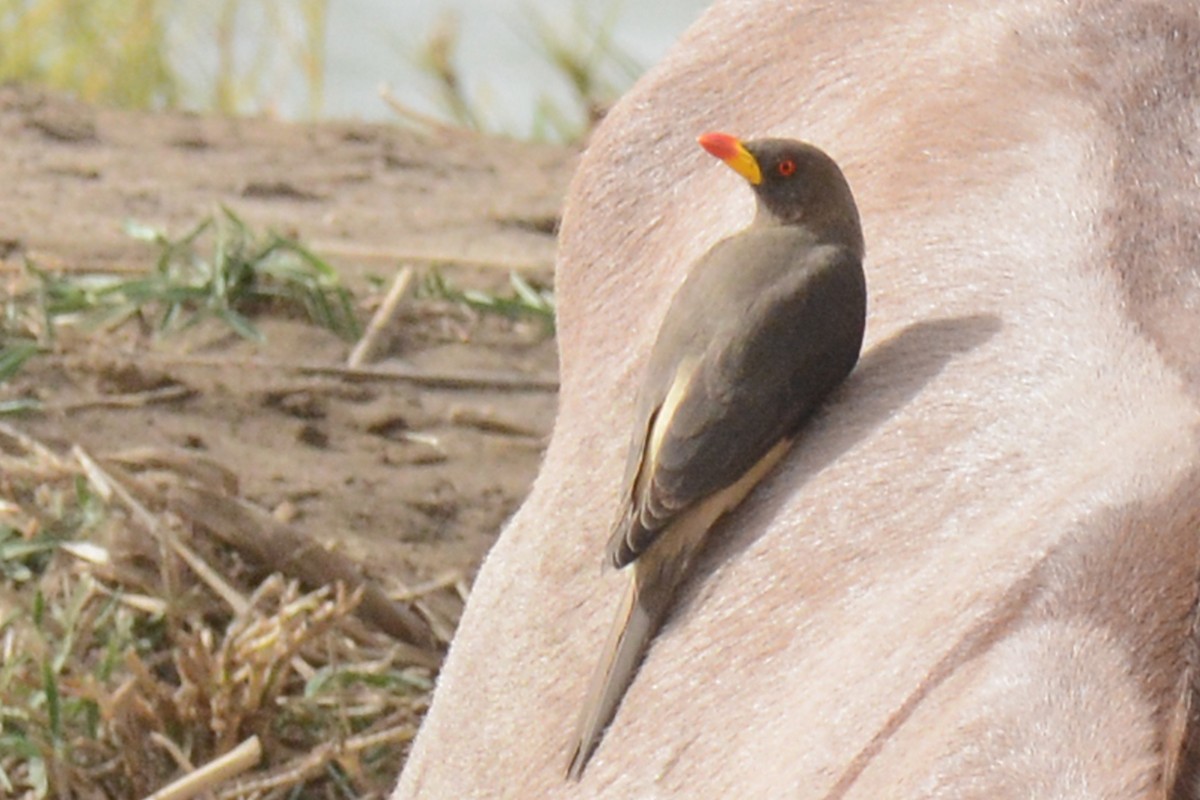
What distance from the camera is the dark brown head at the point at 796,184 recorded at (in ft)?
5.75

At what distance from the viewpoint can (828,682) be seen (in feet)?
4.86

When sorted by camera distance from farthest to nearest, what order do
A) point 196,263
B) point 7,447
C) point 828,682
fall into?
point 196,263 < point 7,447 < point 828,682

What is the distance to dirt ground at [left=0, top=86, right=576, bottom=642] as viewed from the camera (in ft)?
12.3

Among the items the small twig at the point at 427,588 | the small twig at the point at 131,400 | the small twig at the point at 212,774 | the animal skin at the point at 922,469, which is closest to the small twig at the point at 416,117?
the small twig at the point at 131,400

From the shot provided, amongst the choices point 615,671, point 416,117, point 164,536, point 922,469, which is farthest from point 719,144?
point 416,117

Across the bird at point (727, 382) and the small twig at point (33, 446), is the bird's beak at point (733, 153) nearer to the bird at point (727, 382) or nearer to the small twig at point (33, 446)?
the bird at point (727, 382)

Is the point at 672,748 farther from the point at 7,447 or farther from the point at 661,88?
the point at 7,447

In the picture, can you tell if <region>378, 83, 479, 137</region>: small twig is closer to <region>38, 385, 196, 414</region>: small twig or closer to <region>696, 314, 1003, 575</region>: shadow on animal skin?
<region>38, 385, 196, 414</region>: small twig

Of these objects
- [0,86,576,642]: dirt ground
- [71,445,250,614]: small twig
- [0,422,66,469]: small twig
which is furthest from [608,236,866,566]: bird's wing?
[0,422,66,469]: small twig

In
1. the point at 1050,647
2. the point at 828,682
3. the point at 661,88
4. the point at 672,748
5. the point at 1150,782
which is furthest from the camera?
the point at 661,88

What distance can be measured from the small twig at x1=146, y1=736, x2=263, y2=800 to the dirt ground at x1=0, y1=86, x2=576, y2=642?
61cm

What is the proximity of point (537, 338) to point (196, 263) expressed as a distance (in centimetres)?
73

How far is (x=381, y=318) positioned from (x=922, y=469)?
285 cm

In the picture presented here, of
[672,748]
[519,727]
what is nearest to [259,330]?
[519,727]
